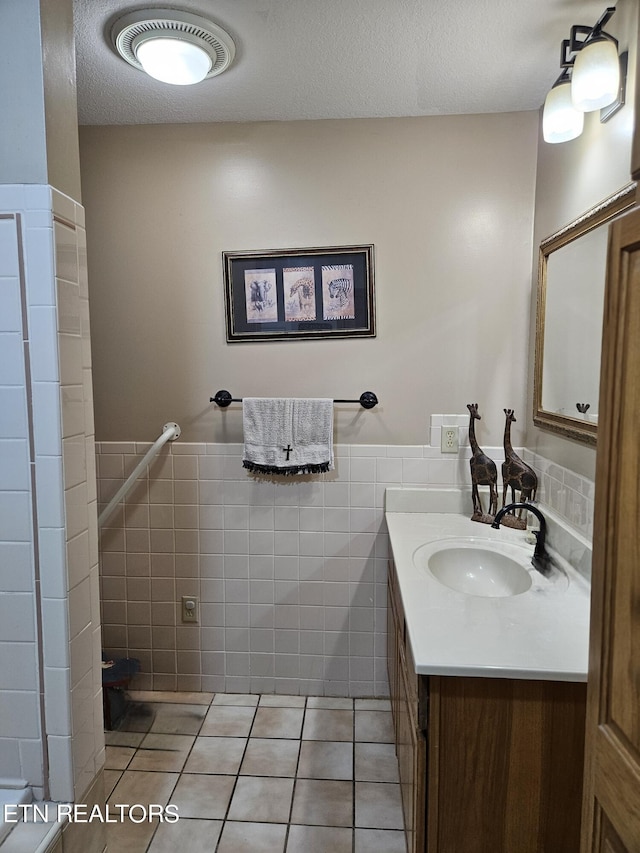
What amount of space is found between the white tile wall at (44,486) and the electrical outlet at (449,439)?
1432mm

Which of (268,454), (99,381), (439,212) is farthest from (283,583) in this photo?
(439,212)

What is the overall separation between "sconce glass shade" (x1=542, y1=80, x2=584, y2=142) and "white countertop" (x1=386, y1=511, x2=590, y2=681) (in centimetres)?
131

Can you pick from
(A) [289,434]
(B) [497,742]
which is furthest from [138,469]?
(B) [497,742]

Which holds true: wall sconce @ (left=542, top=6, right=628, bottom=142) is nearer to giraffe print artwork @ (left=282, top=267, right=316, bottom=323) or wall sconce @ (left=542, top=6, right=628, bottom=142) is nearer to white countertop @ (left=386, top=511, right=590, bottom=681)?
giraffe print artwork @ (left=282, top=267, right=316, bottom=323)

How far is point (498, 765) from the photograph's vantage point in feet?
3.73

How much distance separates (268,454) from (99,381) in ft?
2.66

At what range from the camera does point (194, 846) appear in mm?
1594

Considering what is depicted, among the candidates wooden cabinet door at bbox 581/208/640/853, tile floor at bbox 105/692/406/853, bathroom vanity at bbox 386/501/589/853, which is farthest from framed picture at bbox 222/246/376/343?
tile floor at bbox 105/692/406/853

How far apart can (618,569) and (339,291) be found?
1649 mm

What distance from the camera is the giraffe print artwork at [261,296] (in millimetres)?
2174

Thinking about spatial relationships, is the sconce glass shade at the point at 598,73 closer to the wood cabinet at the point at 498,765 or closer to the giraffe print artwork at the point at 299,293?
the giraffe print artwork at the point at 299,293

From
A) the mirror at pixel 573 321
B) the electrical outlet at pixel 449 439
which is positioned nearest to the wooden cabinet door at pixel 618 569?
the mirror at pixel 573 321

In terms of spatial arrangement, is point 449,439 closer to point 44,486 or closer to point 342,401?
point 342,401

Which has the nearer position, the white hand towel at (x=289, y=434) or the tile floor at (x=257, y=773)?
the tile floor at (x=257, y=773)
